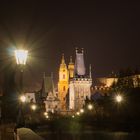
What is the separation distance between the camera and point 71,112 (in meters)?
152

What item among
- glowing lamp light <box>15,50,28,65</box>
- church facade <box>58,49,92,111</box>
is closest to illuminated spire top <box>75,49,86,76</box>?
church facade <box>58,49,92,111</box>

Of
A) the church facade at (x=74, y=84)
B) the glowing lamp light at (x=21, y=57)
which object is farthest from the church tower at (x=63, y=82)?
the glowing lamp light at (x=21, y=57)

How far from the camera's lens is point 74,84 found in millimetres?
163750

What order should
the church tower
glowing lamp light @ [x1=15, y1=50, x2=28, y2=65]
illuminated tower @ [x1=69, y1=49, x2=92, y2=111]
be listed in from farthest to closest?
the church tower → illuminated tower @ [x1=69, y1=49, x2=92, y2=111] → glowing lamp light @ [x1=15, y1=50, x2=28, y2=65]

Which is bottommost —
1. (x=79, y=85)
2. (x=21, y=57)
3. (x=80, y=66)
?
(x=21, y=57)

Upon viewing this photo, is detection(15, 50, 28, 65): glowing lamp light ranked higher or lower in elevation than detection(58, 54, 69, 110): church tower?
lower

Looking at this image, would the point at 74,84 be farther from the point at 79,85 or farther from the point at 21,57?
the point at 21,57

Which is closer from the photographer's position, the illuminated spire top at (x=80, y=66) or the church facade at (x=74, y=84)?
the church facade at (x=74, y=84)

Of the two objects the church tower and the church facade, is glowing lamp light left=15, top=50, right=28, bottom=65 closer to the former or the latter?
the church facade

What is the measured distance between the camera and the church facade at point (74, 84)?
160 metres

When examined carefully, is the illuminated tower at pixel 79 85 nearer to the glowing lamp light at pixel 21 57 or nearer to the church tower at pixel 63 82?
the church tower at pixel 63 82

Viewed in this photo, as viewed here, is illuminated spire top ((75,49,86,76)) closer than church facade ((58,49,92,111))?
No

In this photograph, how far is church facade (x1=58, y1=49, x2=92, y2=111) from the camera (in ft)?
524

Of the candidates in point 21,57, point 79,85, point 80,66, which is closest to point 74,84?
point 79,85
